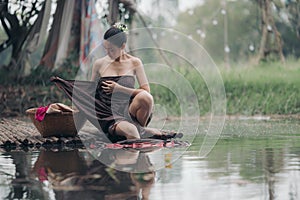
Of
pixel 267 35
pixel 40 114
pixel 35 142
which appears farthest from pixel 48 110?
pixel 267 35

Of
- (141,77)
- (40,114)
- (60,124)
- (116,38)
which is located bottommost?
(60,124)

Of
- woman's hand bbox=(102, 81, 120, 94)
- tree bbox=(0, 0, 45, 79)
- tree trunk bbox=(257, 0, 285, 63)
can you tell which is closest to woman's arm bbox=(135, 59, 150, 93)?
woman's hand bbox=(102, 81, 120, 94)

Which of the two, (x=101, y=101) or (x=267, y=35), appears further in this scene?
(x=267, y=35)

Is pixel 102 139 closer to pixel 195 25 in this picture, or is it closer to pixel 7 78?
pixel 7 78

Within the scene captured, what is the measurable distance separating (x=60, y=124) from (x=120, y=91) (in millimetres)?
969

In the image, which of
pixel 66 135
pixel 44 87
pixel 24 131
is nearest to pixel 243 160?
pixel 66 135

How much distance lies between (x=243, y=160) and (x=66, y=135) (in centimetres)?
274

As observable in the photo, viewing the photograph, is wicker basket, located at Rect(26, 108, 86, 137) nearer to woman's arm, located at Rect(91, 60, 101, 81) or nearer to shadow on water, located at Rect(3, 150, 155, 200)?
woman's arm, located at Rect(91, 60, 101, 81)

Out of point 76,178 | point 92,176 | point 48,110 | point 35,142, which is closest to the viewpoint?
point 76,178

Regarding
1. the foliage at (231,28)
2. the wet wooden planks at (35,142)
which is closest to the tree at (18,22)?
the wet wooden planks at (35,142)

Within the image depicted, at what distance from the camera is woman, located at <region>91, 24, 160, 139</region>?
25.6 ft

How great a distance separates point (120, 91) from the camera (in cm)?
782

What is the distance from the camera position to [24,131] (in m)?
9.46

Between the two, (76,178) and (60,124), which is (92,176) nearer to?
(76,178)
